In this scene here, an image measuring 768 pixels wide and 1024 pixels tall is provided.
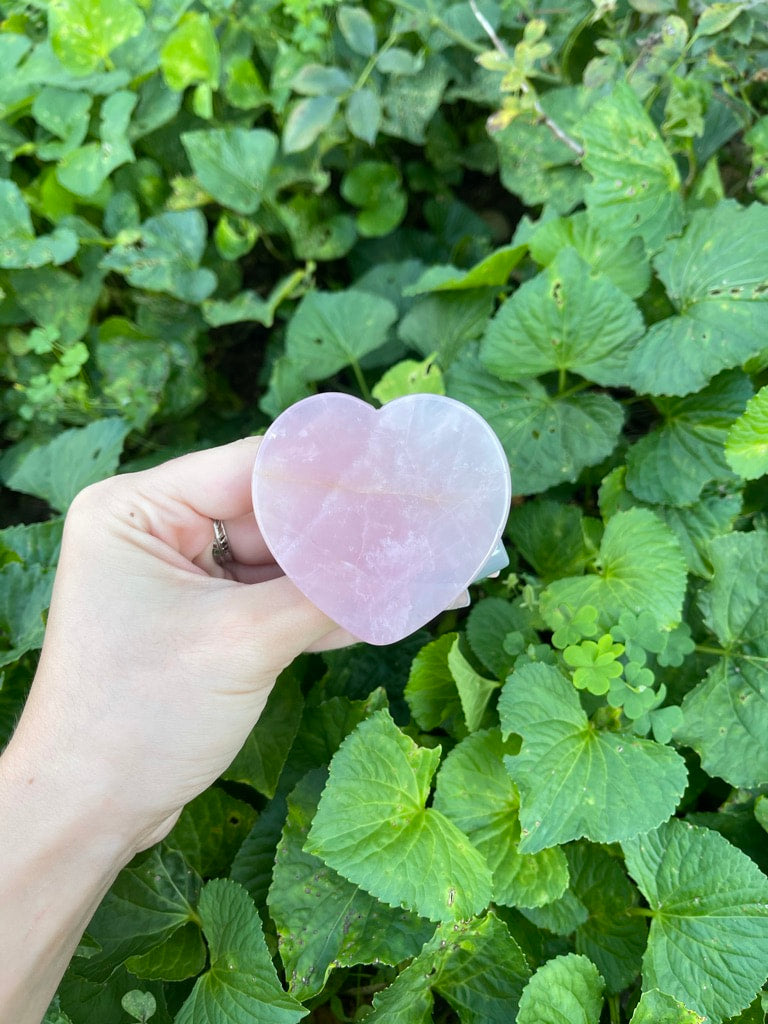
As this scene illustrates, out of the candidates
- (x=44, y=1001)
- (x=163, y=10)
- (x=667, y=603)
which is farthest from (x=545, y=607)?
(x=163, y=10)

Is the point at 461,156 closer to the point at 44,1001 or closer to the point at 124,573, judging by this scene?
the point at 124,573

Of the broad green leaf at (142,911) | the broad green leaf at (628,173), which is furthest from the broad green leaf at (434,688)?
the broad green leaf at (628,173)

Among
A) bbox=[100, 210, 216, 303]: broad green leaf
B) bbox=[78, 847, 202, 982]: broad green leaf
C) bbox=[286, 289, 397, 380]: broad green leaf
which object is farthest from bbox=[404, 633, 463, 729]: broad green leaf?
bbox=[100, 210, 216, 303]: broad green leaf

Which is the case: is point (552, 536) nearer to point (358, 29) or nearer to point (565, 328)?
point (565, 328)

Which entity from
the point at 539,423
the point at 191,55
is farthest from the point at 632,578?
the point at 191,55

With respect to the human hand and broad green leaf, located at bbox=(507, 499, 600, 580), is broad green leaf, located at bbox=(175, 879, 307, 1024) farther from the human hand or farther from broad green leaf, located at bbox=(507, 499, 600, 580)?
broad green leaf, located at bbox=(507, 499, 600, 580)

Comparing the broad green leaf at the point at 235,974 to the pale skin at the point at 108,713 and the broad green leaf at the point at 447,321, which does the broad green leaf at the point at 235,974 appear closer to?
the pale skin at the point at 108,713
